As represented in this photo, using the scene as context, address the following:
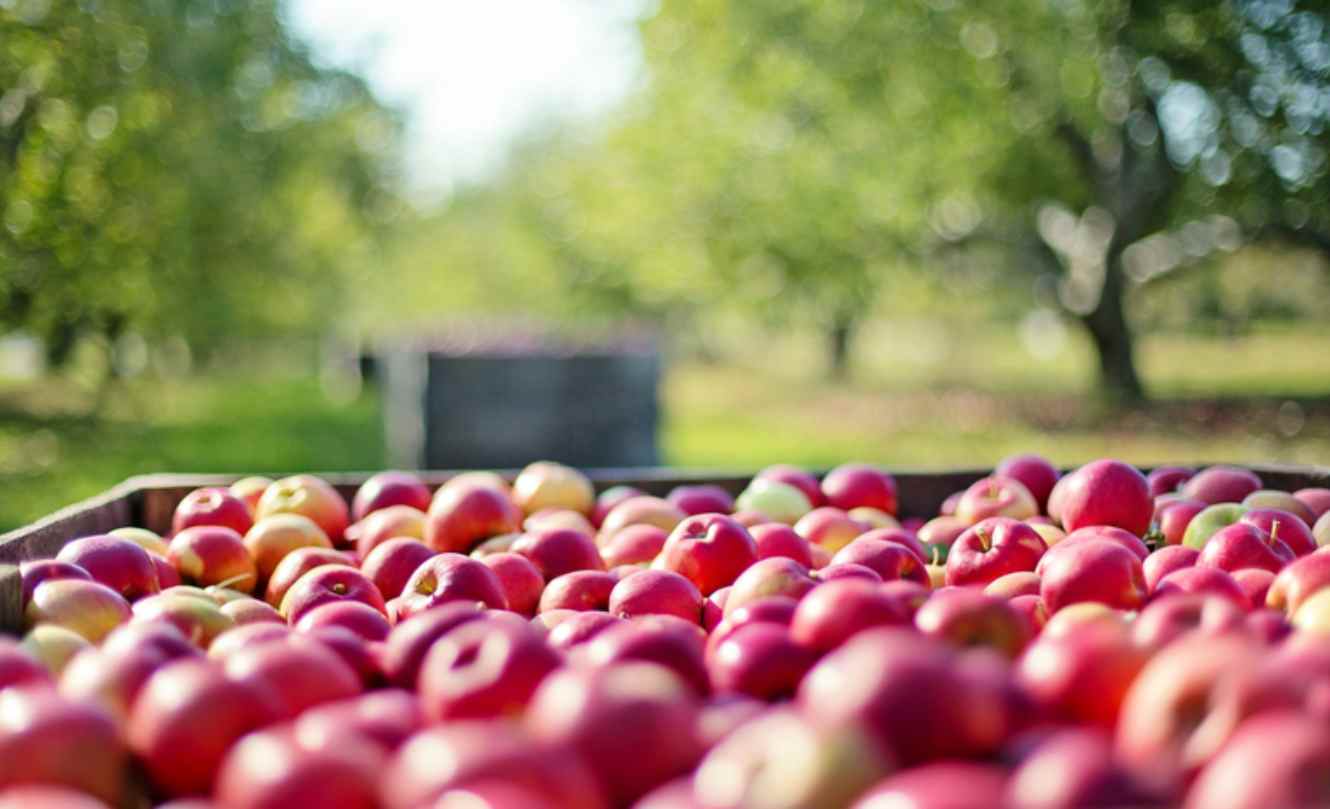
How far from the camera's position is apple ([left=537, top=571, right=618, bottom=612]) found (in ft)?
8.77

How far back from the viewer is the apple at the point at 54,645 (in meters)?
2.16

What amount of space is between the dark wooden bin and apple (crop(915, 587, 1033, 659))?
1.94 metres

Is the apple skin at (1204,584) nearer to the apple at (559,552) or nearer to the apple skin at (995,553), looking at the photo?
the apple skin at (995,553)

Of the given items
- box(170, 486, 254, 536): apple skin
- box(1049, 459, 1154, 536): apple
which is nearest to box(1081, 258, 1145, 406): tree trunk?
box(1049, 459, 1154, 536): apple

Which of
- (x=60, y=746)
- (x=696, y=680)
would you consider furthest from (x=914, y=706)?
(x=60, y=746)

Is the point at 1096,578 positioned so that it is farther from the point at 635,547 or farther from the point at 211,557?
the point at 211,557

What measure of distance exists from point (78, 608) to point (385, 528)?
46.3 inches

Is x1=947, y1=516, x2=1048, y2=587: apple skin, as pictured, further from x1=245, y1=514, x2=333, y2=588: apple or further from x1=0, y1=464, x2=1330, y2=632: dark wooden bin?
x1=245, y1=514, x2=333, y2=588: apple

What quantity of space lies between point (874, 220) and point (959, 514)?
13621 millimetres

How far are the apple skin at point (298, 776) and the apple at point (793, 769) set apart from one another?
1.11 ft

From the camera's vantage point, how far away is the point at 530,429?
8.02m

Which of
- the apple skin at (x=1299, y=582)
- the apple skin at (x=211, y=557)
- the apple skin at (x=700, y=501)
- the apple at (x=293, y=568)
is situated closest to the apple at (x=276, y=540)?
the apple skin at (x=211, y=557)

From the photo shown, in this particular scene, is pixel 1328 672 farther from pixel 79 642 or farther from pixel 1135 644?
pixel 79 642

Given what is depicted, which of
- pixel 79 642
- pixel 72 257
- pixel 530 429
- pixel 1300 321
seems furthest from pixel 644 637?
pixel 1300 321
